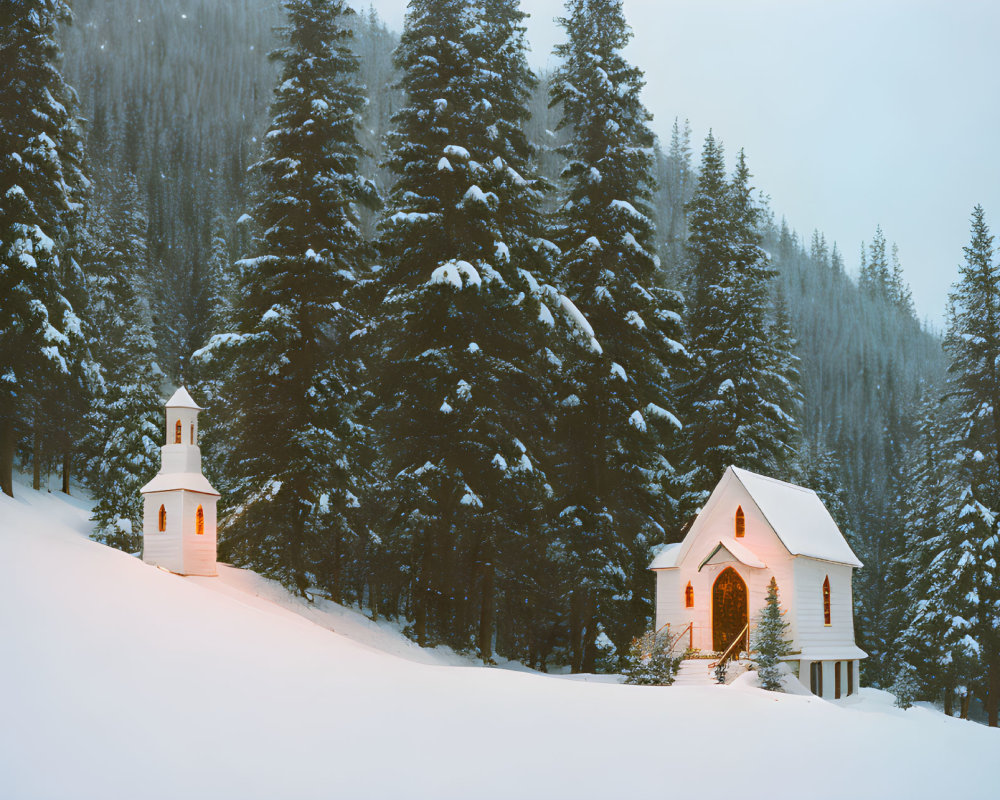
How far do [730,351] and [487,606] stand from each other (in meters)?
15.3

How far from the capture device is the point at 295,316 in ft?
97.0

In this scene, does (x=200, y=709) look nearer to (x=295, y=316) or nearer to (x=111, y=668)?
(x=111, y=668)

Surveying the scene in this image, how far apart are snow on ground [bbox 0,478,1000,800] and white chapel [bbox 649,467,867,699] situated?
32.3ft

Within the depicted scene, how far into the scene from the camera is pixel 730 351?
37969mm

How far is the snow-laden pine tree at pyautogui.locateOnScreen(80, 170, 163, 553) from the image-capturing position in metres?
39.5

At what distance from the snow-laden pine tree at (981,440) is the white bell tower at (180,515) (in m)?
29.9

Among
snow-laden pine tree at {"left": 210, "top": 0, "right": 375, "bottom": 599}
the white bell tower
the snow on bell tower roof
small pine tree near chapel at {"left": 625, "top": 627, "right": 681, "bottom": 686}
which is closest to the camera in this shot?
the white bell tower

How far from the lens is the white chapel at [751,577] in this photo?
30859 millimetres

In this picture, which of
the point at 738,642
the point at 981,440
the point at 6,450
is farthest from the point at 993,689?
the point at 6,450

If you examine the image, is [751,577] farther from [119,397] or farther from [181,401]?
[119,397]

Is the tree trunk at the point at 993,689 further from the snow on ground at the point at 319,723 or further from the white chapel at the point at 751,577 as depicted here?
the snow on ground at the point at 319,723

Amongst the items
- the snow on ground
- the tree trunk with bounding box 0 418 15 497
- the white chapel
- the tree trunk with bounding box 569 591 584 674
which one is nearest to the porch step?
the white chapel

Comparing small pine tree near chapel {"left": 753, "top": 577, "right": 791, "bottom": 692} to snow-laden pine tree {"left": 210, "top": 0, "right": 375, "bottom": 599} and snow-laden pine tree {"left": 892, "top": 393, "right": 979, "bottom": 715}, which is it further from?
snow-laden pine tree {"left": 892, "top": 393, "right": 979, "bottom": 715}

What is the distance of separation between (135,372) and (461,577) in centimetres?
2181
